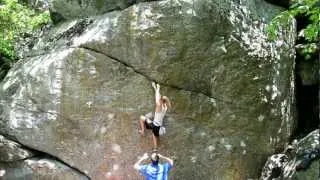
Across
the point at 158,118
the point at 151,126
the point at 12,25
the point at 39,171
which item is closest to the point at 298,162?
the point at 158,118

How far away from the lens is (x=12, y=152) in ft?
40.0

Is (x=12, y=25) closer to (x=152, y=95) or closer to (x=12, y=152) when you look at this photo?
(x=12, y=152)

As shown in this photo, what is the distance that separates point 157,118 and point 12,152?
362 centimetres

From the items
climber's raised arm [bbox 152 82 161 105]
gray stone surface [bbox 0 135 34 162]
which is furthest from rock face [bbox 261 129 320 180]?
gray stone surface [bbox 0 135 34 162]

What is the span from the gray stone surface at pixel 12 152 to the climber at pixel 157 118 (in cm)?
284

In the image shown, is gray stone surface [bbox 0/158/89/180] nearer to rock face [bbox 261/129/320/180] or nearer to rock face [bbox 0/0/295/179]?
rock face [bbox 0/0/295/179]

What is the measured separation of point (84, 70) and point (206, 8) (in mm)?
3221

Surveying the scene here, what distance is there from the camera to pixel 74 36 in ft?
41.1

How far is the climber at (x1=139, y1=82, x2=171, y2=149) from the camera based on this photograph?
11617mm

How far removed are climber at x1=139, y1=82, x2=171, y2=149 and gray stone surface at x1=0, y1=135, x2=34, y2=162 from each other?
2.84 metres

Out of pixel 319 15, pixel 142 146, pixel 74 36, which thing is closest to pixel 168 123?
pixel 142 146

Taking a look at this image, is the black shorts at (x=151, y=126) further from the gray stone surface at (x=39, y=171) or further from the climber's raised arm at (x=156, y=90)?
the gray stone surface at (x=39, y=171)

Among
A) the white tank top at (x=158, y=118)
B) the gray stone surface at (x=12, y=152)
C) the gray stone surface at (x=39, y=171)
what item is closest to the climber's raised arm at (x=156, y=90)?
the white tank top at (x=158, y=118)

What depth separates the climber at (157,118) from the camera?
11617 millimetres
